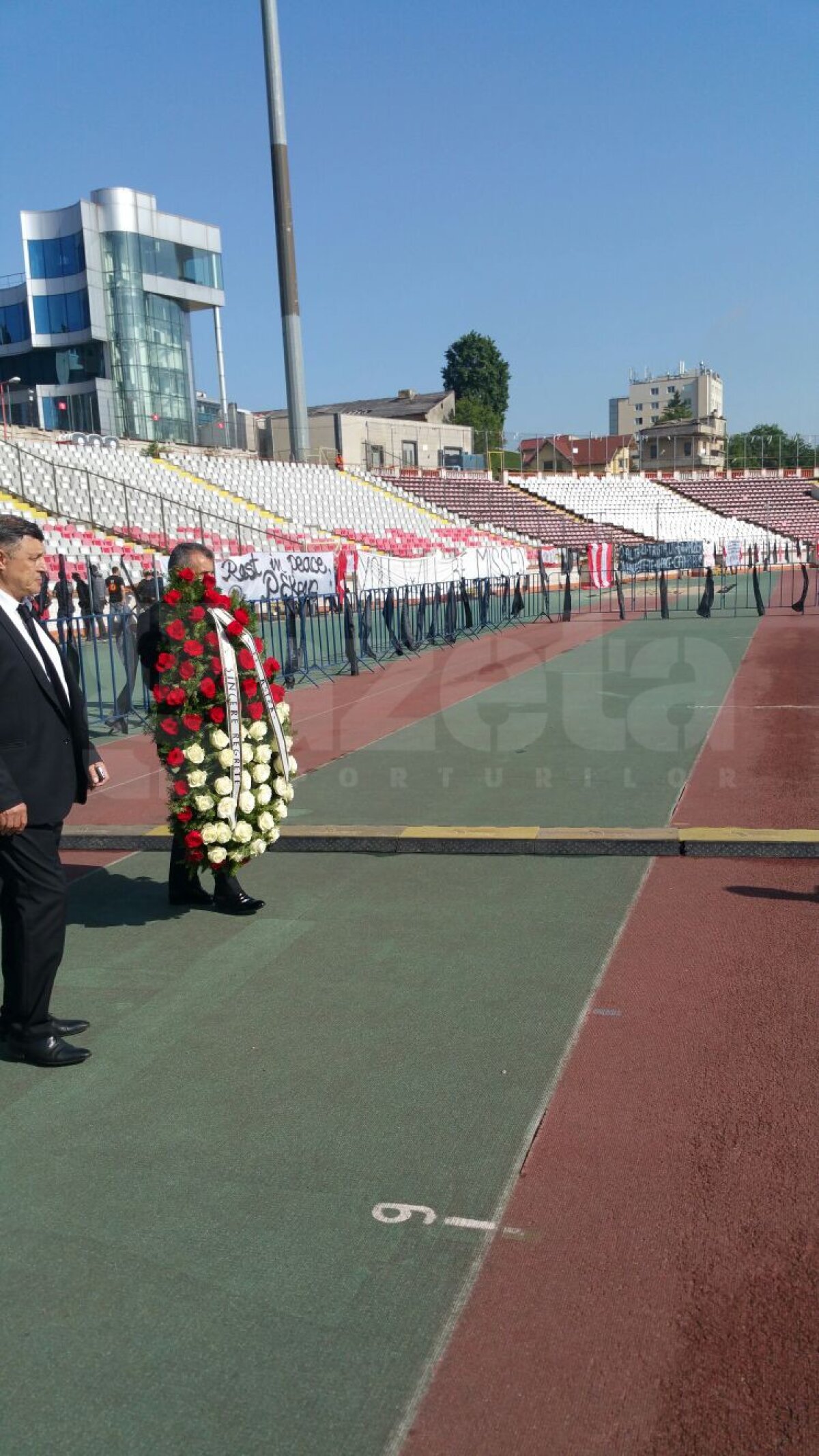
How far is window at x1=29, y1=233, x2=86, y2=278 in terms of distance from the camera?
57.0 metres

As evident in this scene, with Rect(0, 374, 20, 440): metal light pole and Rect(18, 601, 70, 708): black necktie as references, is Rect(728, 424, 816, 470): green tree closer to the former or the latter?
Rect(0, 374, 20, 440): metal light pole

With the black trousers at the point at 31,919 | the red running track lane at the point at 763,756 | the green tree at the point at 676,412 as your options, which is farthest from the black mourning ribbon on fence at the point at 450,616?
the green tree at the point at 676,412

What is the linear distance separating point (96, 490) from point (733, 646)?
1994cm

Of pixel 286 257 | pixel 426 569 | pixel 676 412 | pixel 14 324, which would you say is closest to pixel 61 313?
pixel 14 324

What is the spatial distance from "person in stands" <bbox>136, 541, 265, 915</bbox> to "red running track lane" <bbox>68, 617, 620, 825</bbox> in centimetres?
135

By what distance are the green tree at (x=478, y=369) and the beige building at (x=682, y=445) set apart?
51.6 ft

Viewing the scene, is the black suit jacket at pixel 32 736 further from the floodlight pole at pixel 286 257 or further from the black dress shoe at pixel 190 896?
the floodlight pole at pixel 286 257

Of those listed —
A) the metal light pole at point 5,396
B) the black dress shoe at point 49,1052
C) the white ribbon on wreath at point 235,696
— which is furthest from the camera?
the metal light pole at point 5,396

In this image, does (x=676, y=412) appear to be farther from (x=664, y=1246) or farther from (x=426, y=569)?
(x=664, y=1246)

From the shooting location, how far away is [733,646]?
62.0 ft

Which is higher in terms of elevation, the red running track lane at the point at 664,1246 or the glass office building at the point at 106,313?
the glass office building at the point at 106,313

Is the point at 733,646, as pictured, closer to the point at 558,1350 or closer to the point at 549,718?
the point at 549,718

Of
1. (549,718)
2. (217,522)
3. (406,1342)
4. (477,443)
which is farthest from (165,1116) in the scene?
(477,443)

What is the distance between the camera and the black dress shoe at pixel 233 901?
597 cm
